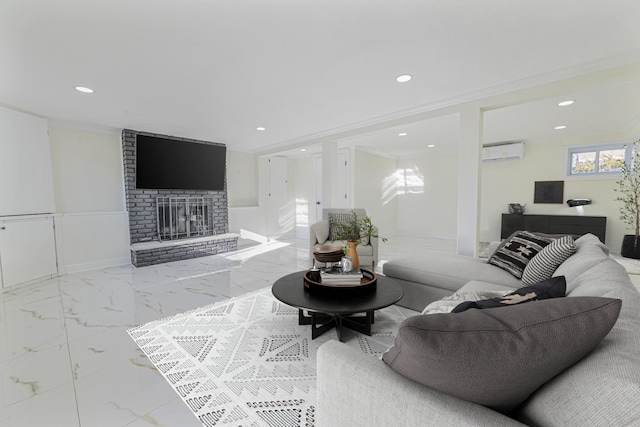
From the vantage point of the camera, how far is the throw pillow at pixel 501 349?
0.65 metres

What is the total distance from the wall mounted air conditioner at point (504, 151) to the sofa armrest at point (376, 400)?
6.58 meters

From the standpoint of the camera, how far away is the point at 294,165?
750 centimetres

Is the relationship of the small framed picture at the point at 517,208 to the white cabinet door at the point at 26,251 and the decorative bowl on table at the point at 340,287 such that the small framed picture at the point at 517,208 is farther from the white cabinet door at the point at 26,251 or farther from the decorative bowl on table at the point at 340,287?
the white cabinet door at the point at 26,251

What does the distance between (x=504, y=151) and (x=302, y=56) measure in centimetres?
550

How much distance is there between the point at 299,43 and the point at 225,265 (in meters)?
3.47

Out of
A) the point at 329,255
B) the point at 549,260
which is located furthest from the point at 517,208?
the point at 329,255

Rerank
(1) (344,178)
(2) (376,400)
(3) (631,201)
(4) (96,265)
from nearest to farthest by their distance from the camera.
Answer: (2) (376,400) → (4) (96,265) → (3) (631,201) → (1) (344,178)

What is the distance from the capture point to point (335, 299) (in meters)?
2.05

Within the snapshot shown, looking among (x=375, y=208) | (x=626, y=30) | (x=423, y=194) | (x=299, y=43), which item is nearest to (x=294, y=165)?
(x=375, y=208)

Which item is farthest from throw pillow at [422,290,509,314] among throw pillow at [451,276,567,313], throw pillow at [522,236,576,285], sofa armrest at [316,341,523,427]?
sofa armrest at [316,341,523,427]

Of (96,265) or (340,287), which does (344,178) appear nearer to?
(340,287)

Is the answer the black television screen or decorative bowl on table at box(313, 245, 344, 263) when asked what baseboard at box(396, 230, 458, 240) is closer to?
the black television screen

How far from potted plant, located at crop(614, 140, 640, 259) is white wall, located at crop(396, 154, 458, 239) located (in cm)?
278

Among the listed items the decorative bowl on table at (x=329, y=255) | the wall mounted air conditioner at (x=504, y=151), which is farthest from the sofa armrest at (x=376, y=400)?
the wall mounted air conditioner at (x=504, y=151)
